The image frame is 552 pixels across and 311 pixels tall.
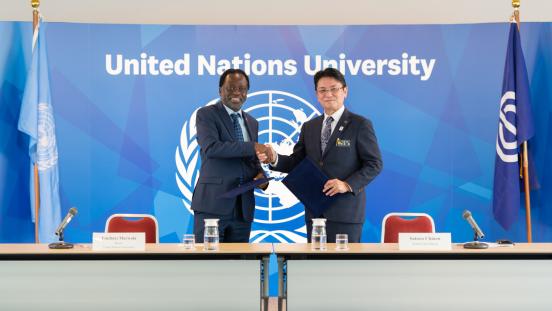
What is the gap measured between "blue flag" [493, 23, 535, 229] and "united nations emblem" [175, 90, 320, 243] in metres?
1.68

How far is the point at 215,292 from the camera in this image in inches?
135

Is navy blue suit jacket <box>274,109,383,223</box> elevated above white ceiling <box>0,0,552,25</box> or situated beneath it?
situated beneath

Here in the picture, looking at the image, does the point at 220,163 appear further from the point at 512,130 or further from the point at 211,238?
the point at 512,130

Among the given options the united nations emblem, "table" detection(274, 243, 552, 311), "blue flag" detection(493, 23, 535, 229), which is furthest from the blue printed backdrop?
"table" detection(274, 243, 552, 311)

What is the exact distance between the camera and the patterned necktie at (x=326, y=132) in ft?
15.2

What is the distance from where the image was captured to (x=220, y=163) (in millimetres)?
4660

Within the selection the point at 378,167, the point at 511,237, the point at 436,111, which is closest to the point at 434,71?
the point at 436,111

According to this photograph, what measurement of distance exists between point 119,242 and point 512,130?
153 inches

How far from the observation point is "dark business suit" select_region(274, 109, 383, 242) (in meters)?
4.41

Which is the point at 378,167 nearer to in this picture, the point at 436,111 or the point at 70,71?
the point at 436,111

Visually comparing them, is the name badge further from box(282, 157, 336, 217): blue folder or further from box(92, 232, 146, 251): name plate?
box(92, 232, 146, 251): name plate

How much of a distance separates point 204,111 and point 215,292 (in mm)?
1673

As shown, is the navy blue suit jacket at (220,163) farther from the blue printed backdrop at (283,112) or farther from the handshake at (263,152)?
the blue printed backdrop at (283,112)

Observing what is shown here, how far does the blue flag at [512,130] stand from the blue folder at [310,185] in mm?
2348
